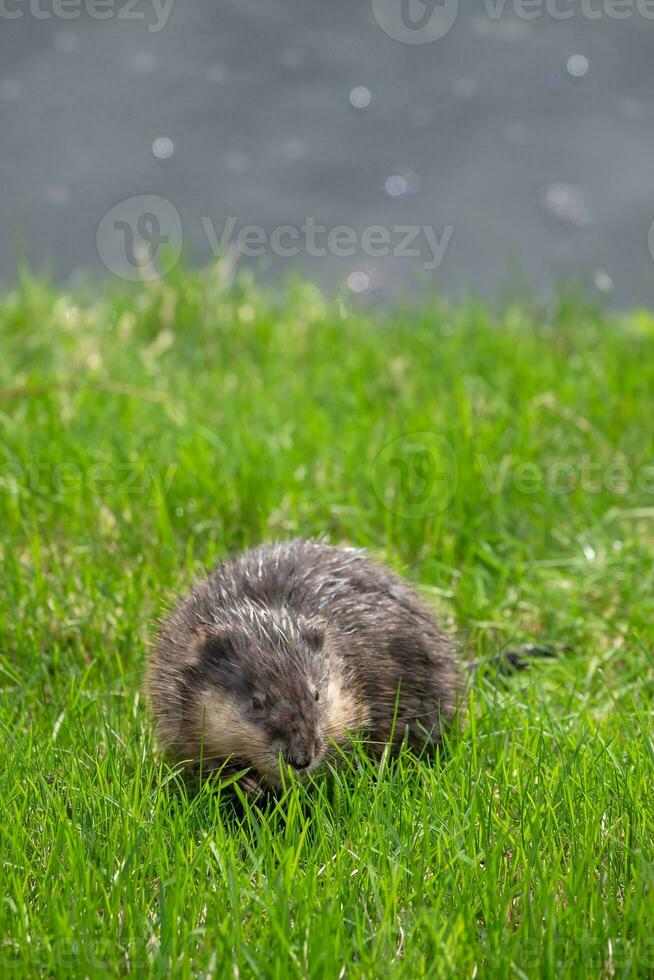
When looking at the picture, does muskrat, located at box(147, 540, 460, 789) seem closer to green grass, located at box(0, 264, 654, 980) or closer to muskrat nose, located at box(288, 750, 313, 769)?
muskrat nose, located at box(288, 750, 313, 769)

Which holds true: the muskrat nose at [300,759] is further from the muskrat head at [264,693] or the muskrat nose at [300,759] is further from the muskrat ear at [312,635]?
the muskrat ear at [312,635]

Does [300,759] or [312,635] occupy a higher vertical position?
[312,635]

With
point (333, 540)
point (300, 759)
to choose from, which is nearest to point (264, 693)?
point (300, 759)

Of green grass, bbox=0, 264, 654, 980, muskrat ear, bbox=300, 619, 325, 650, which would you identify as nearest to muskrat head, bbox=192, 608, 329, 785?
muskrat ear, bbox=300, 619, 325, 650

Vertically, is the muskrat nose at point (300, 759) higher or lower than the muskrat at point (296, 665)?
lower

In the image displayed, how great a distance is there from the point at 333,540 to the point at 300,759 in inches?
93.8

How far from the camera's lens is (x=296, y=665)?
3.59 meters

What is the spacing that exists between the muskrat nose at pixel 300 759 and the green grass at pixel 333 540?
10cm

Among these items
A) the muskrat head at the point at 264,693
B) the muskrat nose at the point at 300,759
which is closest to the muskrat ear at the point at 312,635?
the muskrat head at the point at 264,693

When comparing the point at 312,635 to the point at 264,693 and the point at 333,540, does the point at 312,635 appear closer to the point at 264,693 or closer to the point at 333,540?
the point at 264,693

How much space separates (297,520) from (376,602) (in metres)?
1.55

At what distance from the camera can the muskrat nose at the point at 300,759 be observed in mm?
3420

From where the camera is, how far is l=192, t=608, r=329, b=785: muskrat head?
3.46 meters

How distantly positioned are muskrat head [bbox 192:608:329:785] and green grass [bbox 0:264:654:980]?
182mm
